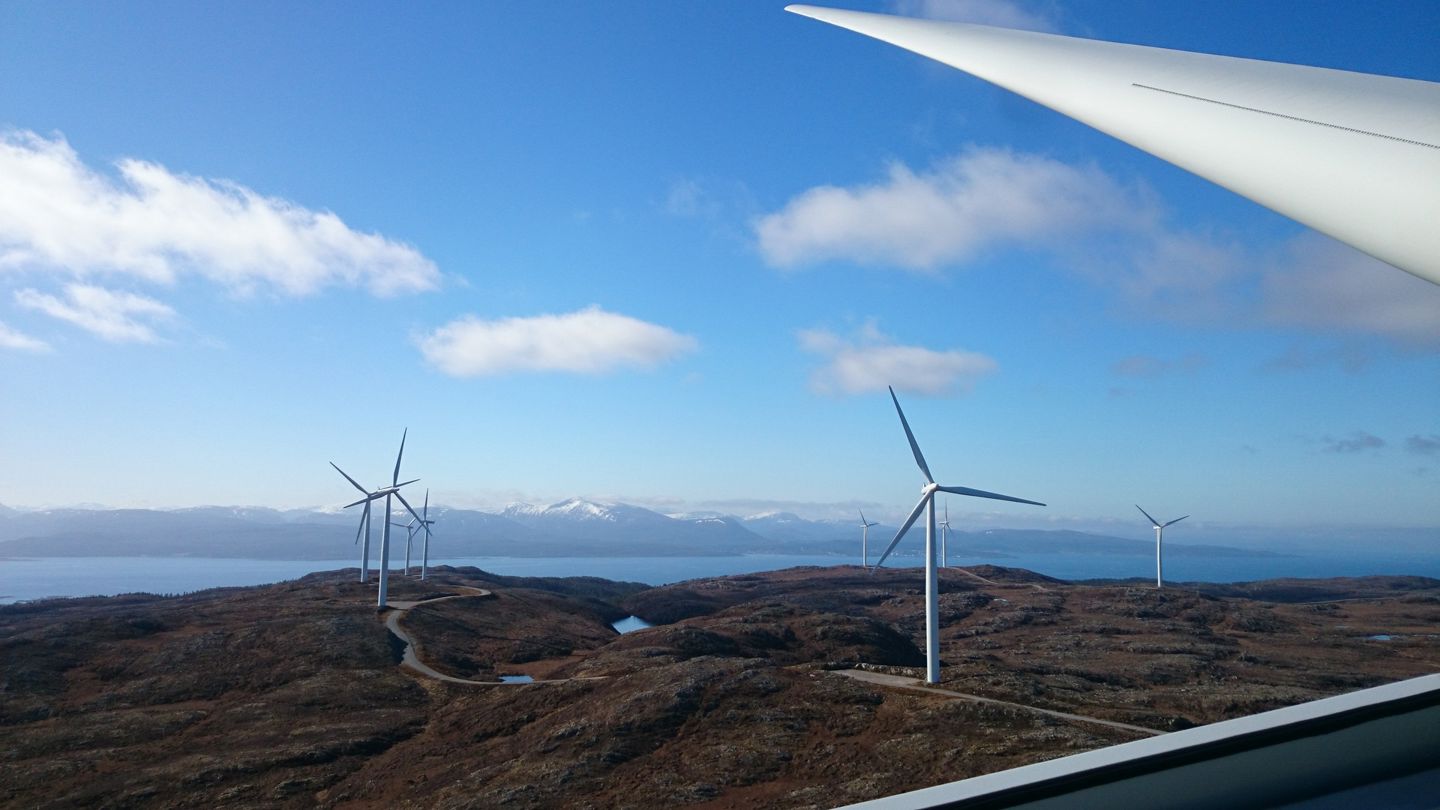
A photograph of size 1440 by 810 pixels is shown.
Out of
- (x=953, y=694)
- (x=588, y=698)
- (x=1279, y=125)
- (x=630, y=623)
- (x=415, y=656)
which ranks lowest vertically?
(x=630, y=623)

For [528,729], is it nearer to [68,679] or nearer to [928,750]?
[928,750]

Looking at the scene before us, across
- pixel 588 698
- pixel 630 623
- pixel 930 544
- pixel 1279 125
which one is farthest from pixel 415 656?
pixel 1279 125

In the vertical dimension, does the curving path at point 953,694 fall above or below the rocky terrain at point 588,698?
above

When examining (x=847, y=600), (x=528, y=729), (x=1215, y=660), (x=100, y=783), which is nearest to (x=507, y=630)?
(x=528, y=729)

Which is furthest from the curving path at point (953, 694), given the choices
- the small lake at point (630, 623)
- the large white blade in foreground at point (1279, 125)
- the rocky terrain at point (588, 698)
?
the small lake at point (630, 623)

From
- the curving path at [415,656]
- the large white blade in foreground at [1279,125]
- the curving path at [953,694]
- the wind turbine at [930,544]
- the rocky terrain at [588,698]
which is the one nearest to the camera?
the large white blade in foreground at [1279,125]

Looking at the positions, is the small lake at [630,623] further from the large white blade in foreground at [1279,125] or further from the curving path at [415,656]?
the large white blade in foreground at [1279,125]

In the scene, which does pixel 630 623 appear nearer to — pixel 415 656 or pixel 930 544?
pixel 415 656
